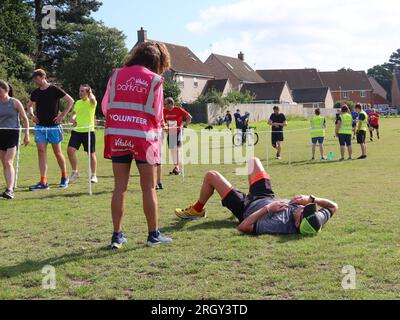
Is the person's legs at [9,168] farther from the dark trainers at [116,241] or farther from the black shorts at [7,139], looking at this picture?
the dark trainers at [116,241]

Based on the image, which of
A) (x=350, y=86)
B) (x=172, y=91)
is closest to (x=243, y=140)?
(x=172, y=91)

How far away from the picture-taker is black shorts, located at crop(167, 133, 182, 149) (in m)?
12.3

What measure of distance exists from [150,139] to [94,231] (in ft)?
5.65

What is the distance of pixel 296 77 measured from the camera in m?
103

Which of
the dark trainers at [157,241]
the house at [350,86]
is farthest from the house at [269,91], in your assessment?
the dark trainers at [157,241]

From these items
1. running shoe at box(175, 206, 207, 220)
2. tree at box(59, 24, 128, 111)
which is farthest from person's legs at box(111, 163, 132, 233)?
tree at box(59, 24, 128, 111)

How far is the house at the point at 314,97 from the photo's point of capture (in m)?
90.4

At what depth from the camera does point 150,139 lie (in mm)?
5211

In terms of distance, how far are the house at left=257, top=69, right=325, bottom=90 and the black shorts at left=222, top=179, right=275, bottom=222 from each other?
96.1 metres

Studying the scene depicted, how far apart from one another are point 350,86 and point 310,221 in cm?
10772

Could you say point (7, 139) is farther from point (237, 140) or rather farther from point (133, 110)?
point (237, 140)
